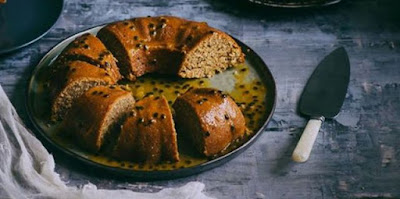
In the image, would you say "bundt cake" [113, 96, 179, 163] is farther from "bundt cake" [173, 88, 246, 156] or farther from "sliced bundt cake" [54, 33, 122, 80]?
"sliced bundt cake" [54, 33, 122, 80]

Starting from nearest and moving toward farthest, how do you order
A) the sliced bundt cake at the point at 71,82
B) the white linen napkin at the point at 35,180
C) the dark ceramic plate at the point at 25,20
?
the white linen napkin at the point at 35,180, the sliced bundt cake at the point at 71,82, the dark ceramic plate at the point at 25,20

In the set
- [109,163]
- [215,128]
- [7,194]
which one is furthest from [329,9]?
[7,194]

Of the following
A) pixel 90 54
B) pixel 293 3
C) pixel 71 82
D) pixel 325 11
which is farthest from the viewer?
pixel 325 11

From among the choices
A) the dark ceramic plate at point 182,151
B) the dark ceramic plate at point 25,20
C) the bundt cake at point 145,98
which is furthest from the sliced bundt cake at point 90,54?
the dark ceramic plate at point 25,20

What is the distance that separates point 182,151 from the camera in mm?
2273

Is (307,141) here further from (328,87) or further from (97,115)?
(97,115)

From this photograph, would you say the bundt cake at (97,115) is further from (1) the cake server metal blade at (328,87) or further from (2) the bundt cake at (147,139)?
(1) the cake server metal blade at (328,87)

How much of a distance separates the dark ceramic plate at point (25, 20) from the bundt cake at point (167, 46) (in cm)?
29

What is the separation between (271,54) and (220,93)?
0.52 metres

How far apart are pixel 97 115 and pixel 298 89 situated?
2.54 feet

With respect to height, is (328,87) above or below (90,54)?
below

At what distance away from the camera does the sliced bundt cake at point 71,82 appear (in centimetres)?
237

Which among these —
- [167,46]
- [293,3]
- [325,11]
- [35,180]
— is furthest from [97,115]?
[325,11]

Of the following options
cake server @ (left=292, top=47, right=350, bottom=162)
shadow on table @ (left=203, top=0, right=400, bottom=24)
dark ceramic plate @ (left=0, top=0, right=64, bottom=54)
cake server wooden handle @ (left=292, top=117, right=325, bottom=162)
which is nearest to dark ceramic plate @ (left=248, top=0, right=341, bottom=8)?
shadow on table @ (left=203, top=0, right=400, bottom=24)
